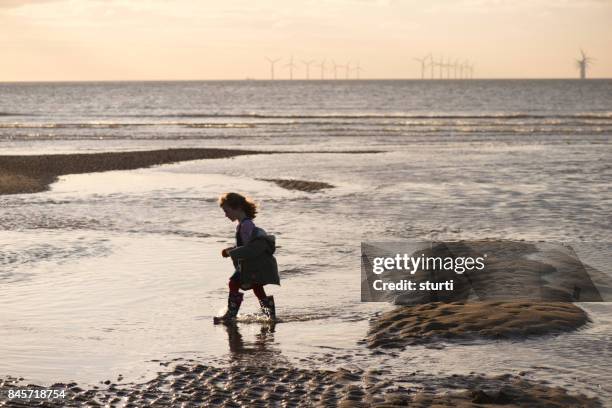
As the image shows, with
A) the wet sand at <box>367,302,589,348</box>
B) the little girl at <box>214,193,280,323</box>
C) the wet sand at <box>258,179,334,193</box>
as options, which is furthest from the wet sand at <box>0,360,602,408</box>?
the wet sand at <box>258,179,334,193</box>

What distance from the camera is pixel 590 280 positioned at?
12.0 m

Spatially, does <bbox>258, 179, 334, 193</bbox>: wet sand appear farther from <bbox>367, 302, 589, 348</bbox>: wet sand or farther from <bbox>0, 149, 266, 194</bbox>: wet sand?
<bbox>367, 302, 589, 348</bbox>: wet sand

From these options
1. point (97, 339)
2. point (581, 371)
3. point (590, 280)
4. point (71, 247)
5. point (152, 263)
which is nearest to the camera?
point (581, 371)

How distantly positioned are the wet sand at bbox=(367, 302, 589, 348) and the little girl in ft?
4.38

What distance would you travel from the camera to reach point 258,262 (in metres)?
10.1

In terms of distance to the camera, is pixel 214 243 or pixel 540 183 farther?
pixel 540 183

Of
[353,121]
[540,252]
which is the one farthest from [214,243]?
[353,121]

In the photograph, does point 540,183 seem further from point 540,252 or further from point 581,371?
point 581,371

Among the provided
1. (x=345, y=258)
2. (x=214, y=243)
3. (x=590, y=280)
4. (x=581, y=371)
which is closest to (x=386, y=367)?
(x=581, y=371)

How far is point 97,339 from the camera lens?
30.8 ft

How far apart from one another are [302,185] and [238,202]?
16.1 m

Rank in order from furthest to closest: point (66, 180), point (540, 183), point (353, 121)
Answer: point (353, 121) → point (66, 180) → point (540, 183)

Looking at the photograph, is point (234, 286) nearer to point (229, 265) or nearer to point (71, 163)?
point (229, 265)

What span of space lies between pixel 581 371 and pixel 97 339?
497 cm
